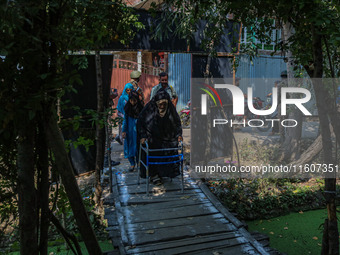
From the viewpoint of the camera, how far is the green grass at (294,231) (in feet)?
16.0

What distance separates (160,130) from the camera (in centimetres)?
604

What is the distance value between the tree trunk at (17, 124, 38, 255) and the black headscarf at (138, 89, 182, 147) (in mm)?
4056

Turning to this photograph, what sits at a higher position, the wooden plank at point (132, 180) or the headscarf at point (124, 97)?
the headscarf at point (124, 97)

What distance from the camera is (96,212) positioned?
207 inches

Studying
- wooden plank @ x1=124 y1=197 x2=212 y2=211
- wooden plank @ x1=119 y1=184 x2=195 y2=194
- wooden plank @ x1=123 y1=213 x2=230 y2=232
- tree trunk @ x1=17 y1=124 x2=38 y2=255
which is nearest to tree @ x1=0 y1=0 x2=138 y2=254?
tree trunk @ x1=17 y1=124 x2=38 y2=255

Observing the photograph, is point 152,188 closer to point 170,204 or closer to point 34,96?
point 170,204

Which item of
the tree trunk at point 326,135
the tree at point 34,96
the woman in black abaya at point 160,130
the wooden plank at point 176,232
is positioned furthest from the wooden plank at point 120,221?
the tree trunk at point 326,135

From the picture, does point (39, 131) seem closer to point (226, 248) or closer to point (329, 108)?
point (329, 108)

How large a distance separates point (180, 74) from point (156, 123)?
35.0ft

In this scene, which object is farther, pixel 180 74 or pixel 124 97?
Answer: pixel 180 74

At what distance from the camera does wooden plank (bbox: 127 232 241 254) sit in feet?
12.8

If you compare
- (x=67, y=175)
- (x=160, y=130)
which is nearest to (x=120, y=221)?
(x=160, y=130)

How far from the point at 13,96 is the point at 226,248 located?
Result: 3.25 m

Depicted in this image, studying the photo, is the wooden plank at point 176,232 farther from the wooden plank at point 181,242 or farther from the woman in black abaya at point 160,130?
the woman in black abaya at point 160,130
